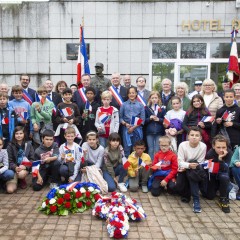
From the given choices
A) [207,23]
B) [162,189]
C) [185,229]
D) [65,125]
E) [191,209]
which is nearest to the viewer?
[185,229]

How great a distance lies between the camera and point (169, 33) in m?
8.85

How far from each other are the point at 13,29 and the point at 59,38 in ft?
4.50

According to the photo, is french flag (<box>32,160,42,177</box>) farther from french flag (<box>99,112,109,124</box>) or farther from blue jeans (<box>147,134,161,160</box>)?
blue jeans (<box>147,134,161,160</box>)

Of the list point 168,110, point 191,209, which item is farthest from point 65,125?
point 191,209

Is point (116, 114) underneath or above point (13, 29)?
underneath

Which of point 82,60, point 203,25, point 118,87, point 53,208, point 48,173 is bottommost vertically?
point 53,208

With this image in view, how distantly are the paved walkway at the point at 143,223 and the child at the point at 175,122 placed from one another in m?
1.33

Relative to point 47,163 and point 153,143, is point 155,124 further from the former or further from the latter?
point 47,163

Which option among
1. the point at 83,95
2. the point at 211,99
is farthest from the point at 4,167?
the point at 211,99

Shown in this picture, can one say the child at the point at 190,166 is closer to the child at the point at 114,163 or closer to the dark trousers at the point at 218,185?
the dark trousers at the point at 218,185

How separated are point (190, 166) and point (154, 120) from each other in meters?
1.57

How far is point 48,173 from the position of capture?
519cm

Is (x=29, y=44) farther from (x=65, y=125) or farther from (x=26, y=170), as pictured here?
(x=26, y=170)

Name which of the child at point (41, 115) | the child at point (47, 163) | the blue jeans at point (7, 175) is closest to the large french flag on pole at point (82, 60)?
the child at point (41, 115)
